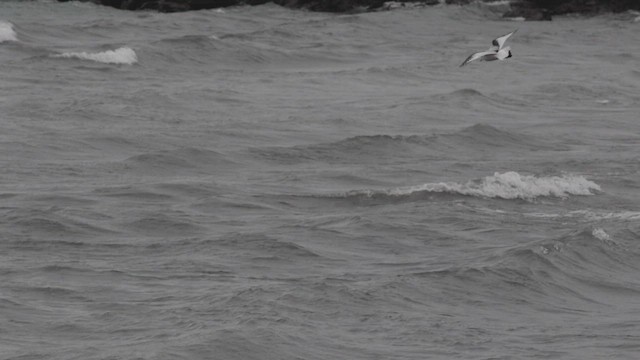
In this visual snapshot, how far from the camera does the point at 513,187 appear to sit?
23156 mm

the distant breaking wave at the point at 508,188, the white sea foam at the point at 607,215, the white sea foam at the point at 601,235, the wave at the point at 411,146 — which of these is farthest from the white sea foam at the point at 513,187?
the wave at the point at 411,146

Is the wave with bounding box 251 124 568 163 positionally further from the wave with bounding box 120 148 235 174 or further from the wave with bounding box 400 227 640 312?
the wave with bounding box 400 227 640 312

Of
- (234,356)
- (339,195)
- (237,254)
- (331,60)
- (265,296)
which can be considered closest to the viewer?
(234,356)

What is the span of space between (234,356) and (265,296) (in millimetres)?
2076

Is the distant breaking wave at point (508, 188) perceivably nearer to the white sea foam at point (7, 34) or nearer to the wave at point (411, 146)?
the wave at point (411, 146)

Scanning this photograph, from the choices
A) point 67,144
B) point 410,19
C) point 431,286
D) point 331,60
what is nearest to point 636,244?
point 431,286

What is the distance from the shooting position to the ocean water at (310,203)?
15305 mm

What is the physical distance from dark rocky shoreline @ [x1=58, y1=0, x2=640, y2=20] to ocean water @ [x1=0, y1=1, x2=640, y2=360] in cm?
1172

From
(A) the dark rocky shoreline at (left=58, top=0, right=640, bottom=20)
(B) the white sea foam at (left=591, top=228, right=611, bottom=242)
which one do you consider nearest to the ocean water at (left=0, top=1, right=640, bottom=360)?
(B) the white sea foam at (left=591, top=228, right=611, bottom=242)

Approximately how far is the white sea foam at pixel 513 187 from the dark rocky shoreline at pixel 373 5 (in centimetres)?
3052

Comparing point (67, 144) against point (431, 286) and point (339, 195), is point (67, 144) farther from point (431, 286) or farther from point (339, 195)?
point (431, 286)

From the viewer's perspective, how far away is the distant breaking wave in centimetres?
2281

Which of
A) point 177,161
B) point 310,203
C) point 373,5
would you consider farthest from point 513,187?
point 373,5

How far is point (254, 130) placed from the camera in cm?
2911
